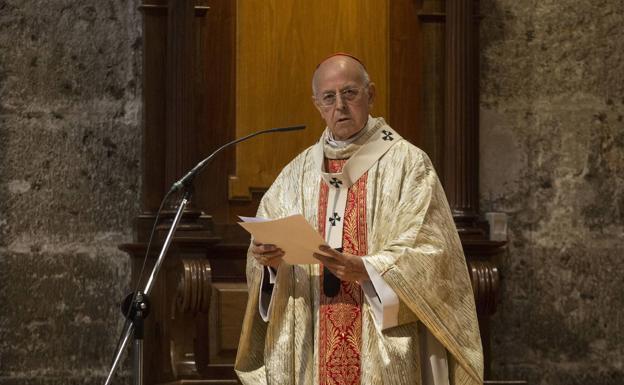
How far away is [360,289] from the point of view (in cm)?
445

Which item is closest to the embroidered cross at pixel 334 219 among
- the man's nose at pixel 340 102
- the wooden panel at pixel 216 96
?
the man's nose at pixel 340 102

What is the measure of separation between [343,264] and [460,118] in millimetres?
2097

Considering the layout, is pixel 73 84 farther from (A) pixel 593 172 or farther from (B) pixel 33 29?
(A) pixel 593 172

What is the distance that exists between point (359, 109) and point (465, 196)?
1668 mm

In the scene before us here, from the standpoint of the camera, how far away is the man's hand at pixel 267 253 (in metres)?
4.26

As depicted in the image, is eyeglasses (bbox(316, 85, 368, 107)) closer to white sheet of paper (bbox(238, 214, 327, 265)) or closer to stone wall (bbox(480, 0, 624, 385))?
white sheet of paper (bbox(238, 214, 327, 265))

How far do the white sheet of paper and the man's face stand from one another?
0.54 m

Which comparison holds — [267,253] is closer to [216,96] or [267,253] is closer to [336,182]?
[336,182]

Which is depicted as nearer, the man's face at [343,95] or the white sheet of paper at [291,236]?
the white sheet of paper at [291,236]

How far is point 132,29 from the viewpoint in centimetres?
627


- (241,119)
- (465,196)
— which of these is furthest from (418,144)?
(241,119)

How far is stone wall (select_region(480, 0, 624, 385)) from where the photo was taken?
256 inches

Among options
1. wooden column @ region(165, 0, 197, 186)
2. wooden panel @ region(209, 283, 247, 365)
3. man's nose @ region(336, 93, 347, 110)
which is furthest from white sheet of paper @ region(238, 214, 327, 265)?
wooden column @ region(165, 0, 197, 186)

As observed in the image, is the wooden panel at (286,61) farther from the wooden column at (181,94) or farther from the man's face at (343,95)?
the man's face at (343,95)
